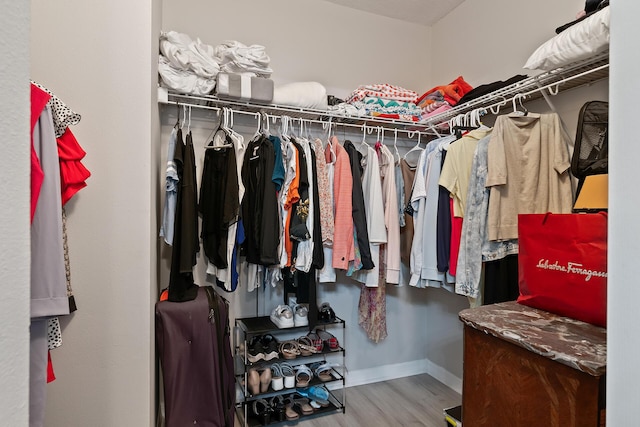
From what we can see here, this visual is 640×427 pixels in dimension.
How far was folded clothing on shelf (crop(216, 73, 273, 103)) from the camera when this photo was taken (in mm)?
1938

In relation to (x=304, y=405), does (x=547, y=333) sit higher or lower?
higher

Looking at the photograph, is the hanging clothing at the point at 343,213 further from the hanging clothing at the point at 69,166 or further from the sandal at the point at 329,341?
the hanging clothing at the point at 69,166

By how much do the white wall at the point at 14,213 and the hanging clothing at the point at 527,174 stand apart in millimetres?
1745

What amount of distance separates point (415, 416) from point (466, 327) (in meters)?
1.43

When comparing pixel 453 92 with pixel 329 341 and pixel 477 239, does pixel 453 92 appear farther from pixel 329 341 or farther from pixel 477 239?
pixel 329 341

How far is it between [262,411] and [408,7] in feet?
9.89

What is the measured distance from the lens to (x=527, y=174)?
169cm

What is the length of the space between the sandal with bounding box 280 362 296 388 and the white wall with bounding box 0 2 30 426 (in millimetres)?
1973

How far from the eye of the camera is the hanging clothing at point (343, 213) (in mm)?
2053

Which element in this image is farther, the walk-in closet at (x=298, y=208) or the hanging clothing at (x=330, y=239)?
the hanging clothing at (x=330, y=239)

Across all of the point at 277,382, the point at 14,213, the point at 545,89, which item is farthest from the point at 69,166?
the point at 545,89

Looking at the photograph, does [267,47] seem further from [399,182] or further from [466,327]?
[466,327]

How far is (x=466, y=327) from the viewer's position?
1140 millimetres

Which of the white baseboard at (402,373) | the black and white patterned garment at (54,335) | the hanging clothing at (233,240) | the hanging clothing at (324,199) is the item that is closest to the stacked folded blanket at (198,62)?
the hanging clothing at (233,240)
